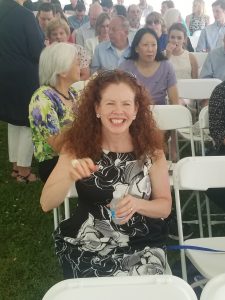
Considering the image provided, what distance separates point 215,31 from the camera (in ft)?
22.9

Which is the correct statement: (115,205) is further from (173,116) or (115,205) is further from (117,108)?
(173,116)

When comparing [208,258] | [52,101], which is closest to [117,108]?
[208,258]

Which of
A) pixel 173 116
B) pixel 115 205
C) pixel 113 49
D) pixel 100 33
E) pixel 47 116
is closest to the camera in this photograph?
pixel 115 205

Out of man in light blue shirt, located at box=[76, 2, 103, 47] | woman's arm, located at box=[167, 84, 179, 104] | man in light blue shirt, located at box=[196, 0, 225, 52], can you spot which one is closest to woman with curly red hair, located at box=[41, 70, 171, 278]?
woman's arm, located at box=[167, 84, 179, 104]

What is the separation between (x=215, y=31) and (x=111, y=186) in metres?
5.46

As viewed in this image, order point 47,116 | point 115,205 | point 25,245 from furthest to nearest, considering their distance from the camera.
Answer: point 25,245 < point 47,116 < point 115,205

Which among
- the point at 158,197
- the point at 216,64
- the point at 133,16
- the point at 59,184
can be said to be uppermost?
the point at 133,16

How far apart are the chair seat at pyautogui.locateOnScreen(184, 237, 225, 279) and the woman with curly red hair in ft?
0.64

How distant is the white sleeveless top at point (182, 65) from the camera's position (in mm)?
5387

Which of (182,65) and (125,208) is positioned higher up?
(182,65)

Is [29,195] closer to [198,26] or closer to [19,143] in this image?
[19,143]

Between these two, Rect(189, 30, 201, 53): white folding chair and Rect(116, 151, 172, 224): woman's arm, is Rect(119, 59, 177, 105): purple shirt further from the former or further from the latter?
Rect(189, 30, 201, 53): white folding chair

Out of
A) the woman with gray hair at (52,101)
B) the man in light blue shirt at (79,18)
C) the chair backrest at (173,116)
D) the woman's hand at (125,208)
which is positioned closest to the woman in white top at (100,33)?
the man in light blue shirt at (79,18)

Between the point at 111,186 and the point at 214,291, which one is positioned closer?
the point at 214,291
